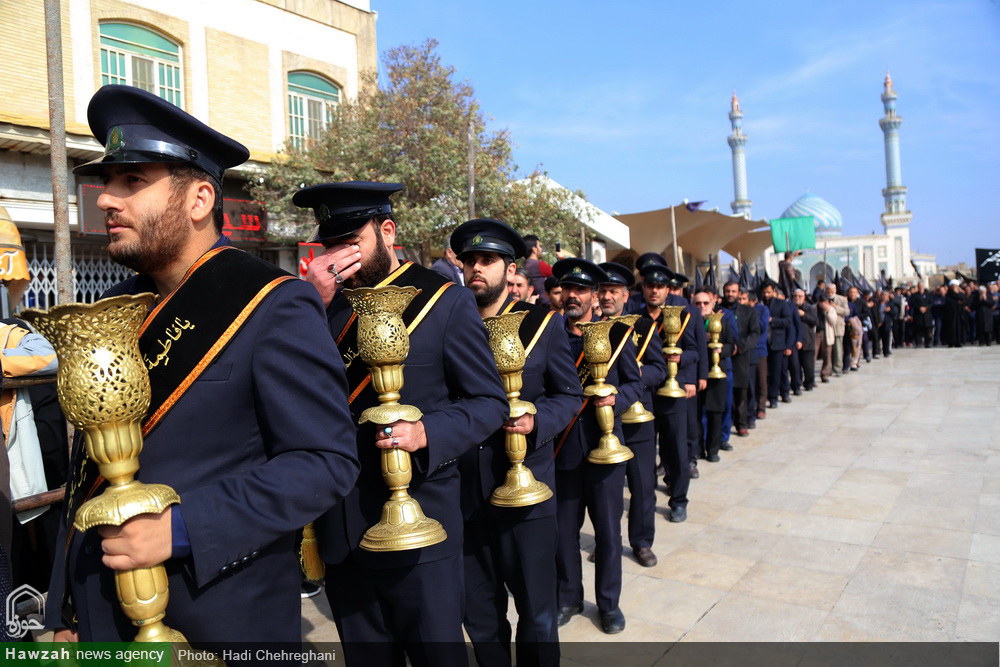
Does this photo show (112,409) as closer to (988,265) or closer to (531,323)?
(531,323)

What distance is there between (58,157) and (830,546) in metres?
7.15

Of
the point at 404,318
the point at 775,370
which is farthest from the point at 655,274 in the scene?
A: the point at 775,370

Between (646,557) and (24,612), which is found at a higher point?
(24,612)

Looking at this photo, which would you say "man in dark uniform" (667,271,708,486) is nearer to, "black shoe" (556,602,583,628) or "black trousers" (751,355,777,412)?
"black shoe" (556,602,583,628)

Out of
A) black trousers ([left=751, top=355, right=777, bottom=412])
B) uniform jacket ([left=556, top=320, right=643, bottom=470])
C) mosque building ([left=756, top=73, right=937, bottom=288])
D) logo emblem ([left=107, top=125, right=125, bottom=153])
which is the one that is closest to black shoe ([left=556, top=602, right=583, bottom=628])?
uniform jacket ([left=556, top=320, right=643, bottom=470])

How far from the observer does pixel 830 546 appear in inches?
201

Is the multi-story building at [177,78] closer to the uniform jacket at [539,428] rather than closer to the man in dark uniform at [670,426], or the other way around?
the man in dark uniform at [670,426]

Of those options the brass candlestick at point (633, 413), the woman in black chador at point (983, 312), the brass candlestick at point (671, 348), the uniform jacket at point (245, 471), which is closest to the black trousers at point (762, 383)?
the brass candlestick at point (671, 348)

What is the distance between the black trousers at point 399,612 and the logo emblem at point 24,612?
85 centimetres

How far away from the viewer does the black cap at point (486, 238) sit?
319 cm

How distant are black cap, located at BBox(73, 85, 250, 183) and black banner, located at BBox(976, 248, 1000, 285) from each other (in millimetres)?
28250

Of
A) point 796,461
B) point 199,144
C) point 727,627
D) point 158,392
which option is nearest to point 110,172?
point 199,144

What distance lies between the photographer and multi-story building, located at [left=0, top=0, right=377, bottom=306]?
37.6ft

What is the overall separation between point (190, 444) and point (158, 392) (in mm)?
130
